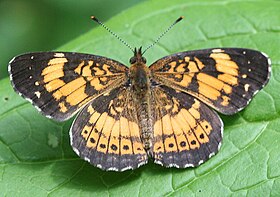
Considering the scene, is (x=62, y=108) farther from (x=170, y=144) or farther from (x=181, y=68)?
(x=181, y=68)

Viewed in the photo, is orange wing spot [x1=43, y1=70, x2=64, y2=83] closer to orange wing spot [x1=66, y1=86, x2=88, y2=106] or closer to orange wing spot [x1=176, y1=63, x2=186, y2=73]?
orange wing spot [x1=66, y1=86, x2=88, y2=106]

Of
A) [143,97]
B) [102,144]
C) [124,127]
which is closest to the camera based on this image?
[102,144]

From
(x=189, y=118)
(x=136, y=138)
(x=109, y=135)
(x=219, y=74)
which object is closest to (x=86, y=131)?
(x=109, y=135)

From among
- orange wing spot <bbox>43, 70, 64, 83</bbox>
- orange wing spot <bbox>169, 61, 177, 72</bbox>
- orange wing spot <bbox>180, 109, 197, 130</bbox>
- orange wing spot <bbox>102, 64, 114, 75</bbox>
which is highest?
orange wing spot <bbox>43, 70, 64, 83</bbox>

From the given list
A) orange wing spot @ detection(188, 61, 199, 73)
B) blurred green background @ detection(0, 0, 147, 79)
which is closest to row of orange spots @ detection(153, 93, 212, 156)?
orange wing spot @ detection(188, 61, 199, 73)

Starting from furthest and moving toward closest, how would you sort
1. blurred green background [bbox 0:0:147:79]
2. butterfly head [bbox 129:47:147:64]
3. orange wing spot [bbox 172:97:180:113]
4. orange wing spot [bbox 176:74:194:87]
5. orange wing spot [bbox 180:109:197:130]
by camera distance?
blurred green background [bbox 0:0:147:79] → butterfly head [bbox 129:47:147:64] → orange wing spot [bbox 176:74:194:87] → orange wing spot [bbox 172:97:180:113] → orange wing spot [bbox 180:109:197:130]

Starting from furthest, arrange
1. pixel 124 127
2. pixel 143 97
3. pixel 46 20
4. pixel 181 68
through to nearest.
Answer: pixel 46 20, pixel 181 68, pixel 143 97, pixel 124 127

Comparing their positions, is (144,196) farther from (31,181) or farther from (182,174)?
(31,181)
